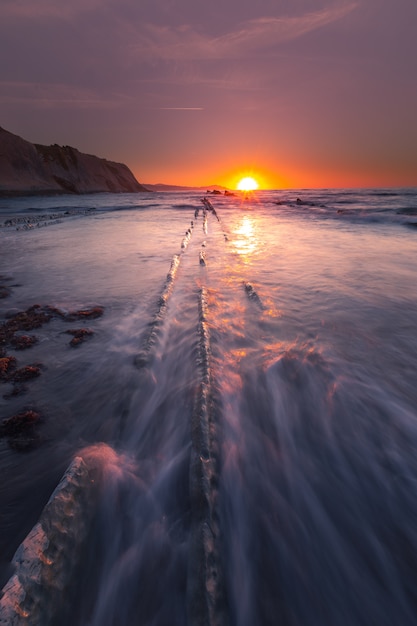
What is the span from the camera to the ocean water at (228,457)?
1536mm

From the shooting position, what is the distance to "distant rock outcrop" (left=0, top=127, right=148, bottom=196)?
56.5 metres

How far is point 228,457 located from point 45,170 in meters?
84.3

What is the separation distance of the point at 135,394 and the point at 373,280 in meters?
6.19

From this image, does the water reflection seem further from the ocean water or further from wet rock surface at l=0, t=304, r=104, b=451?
wet rock surface at l=0, t=304, r=104, b=451

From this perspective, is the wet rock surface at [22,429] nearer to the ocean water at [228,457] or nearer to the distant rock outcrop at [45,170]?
the ocean water at [228,457]

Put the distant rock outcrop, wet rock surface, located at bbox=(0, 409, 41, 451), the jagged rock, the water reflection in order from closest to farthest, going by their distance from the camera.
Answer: wet rock surface, located at bbox=(0, 409, 41, 451)
the jagged rock
the water reflection
the distant rock outcrop

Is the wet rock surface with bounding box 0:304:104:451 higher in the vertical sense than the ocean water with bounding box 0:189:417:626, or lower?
lower

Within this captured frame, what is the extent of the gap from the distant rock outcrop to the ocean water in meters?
61.6

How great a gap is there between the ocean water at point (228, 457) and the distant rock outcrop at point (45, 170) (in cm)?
6156

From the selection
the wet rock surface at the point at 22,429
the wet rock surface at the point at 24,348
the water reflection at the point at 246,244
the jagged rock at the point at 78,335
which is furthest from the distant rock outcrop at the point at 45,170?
the wet rock surface at the point at 22,429

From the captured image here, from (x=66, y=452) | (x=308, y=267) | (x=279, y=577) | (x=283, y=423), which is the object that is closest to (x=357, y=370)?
(x=283, y=423)

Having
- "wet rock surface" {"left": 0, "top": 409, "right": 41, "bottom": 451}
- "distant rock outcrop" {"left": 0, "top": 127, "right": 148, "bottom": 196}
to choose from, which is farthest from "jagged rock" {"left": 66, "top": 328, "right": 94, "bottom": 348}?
"distant rock outcrop" {"left": 0, "top": 127, "right": 148, "bottom": 196}

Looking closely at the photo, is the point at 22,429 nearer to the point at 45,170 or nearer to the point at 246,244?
the point at 246,244

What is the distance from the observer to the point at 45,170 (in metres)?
68.4
